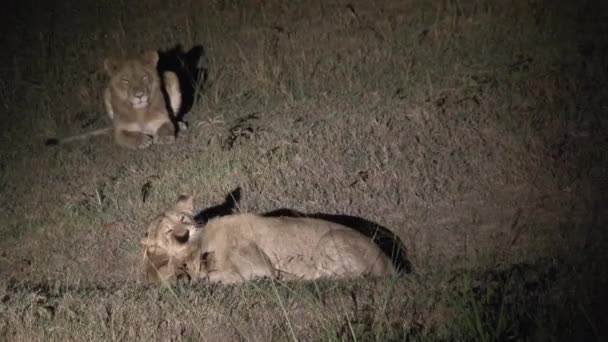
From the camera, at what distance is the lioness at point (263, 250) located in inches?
255

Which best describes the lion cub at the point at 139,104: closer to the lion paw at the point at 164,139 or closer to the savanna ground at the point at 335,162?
the lion paw at the point at 164,139

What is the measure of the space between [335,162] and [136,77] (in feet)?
9.87

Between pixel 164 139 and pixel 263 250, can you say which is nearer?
pixel 263 250

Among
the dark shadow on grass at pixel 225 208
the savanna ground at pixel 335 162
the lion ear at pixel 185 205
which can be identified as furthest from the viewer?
the dark shadow on grass at pixel 225 208

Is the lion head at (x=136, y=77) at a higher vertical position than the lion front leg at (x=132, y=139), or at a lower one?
higher

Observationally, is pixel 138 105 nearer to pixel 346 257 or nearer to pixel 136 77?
pixel 136 77

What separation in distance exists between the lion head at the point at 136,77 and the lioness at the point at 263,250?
4138 mm

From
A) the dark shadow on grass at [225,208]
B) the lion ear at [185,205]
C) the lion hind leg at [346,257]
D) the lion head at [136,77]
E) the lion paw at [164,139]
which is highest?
the lion head at [136,77]

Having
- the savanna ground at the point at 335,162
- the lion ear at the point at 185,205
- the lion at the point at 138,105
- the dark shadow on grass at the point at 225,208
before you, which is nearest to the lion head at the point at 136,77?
the lion at the point at 138,105

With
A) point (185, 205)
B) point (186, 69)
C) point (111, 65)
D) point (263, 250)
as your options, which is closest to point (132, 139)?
point (111, 65)

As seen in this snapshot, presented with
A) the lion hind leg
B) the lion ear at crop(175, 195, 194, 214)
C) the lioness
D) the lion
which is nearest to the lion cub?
the lion

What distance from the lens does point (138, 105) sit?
34.9 feet

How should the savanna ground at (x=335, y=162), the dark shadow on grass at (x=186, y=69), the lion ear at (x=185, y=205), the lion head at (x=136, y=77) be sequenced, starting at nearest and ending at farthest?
the savanna ground at (x=335, y=162) → the lion ear at (x=185, y=205) → the lion head at (x=136, y=77) → the dark shadow on grass at (x=186, y=69)

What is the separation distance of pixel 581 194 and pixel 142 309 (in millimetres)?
4241
